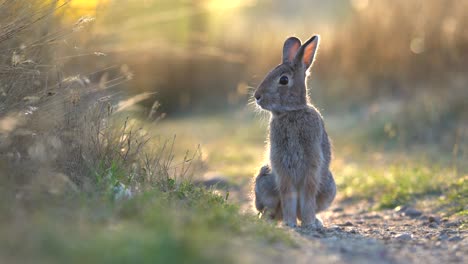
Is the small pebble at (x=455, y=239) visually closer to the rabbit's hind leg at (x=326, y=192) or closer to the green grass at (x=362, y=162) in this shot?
the rabbit's hind leg at (x=326, y=192)

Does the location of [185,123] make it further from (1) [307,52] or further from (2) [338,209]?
(1) [307,52]

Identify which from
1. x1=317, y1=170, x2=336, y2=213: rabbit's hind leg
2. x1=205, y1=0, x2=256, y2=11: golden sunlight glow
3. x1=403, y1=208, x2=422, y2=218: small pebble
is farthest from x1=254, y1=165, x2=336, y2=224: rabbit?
x1=205, y1=0, x2=256, y2=11: golden sunlight glow

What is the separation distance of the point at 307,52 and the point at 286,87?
1.65 ft

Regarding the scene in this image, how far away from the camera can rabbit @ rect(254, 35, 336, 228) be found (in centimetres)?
660

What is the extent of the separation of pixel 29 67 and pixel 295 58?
239 centimetres

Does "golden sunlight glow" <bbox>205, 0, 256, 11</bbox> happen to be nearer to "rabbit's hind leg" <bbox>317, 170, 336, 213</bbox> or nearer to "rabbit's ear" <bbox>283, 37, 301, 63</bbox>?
"rabbit's ear" <bbox>283, 37, 301, 63</bbox>

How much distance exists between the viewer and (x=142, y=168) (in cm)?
625

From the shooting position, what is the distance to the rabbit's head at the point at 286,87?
679 centimetres

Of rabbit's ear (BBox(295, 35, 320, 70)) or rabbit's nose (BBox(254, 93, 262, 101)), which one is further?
rabbit's ear (BBox(295, 35, 320, 70))

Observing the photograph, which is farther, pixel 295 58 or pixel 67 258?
pixel 295 58

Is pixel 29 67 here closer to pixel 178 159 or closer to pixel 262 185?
pixel 262 185

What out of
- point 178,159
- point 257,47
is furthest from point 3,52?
point 257,47

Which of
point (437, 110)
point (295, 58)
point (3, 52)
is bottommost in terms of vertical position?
point (437, 110)

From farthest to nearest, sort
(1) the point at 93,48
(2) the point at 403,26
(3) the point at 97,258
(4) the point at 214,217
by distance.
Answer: (2) the point at 403,26
(1) the point at 93,48
(4) the point at 214,217
(3) the point at 97,258
